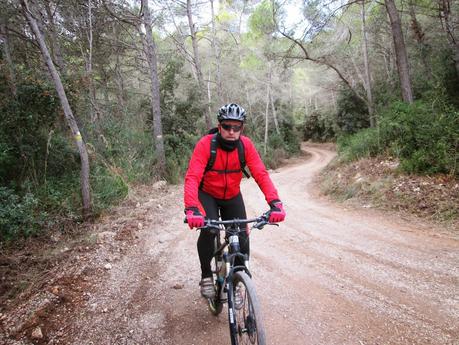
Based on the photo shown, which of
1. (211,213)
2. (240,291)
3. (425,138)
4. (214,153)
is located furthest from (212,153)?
(425,138)

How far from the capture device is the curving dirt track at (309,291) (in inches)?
119

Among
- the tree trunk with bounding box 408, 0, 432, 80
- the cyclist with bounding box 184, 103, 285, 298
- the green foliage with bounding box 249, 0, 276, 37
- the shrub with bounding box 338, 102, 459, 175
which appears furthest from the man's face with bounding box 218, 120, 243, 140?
the green foliage with bounding box 249, 0, 276, 37

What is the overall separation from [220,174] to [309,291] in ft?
6.41

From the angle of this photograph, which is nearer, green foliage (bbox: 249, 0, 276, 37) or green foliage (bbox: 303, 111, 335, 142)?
green foliage (bbox: 249, 0, 276, 37)

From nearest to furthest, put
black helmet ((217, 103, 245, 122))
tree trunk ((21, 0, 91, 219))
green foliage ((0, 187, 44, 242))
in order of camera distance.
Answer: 1. black helmet ((217, 103, 245, 122))
2. green foliage ((0, 187, 44, 242))
3. tree trunk ((21, 0, 91, 219))

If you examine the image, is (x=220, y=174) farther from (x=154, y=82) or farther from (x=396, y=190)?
(x=154, y=82)

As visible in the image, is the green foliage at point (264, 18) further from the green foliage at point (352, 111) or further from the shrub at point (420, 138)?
the shrub at point (420, 138)

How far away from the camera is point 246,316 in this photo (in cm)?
248

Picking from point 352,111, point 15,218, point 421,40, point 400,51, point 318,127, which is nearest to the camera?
point 15,218

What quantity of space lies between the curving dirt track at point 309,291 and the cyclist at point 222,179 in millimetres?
728

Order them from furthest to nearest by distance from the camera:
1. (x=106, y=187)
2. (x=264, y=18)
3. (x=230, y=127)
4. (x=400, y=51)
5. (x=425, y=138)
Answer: (x=264, y=18), (x=400, y=51), (x=106, y=187), (x=425, y=138), (x=230, y=127)

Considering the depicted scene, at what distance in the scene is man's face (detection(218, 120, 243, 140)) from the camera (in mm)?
2951

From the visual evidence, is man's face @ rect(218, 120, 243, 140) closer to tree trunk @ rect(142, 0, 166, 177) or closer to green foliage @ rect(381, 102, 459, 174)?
green foliage @ rect(381, 102, 459, 174)

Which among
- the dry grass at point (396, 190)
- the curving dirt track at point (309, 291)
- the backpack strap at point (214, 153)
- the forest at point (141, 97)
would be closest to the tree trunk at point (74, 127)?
the forest at point (141, 97)
